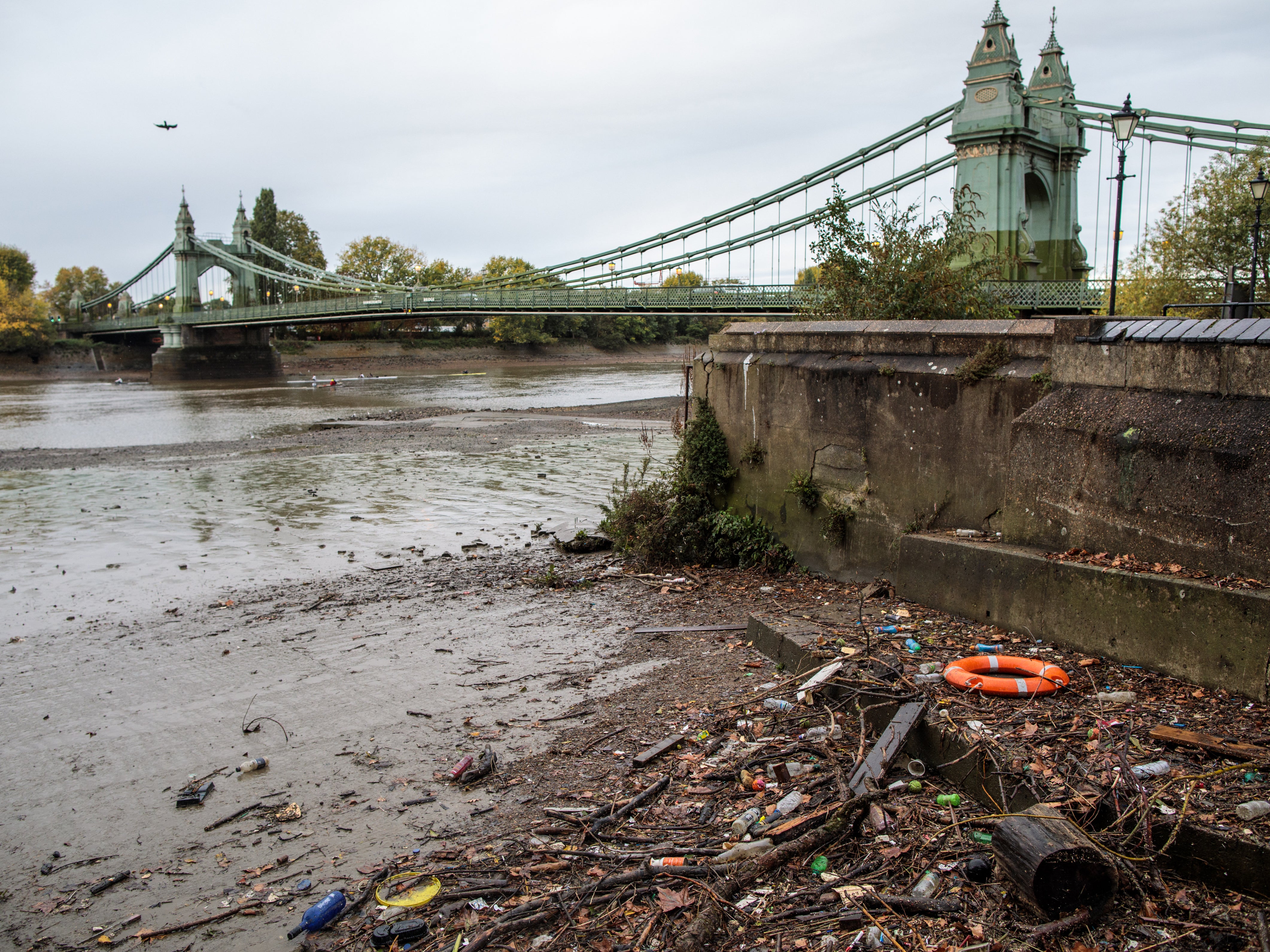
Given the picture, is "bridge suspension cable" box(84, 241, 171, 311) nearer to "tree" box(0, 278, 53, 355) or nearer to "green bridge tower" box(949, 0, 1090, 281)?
"tree" box(0, 278, 53, 355)

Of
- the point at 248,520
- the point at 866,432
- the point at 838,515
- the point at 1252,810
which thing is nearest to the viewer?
the point at 1252,810

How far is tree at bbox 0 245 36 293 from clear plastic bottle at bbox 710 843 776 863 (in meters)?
88.1

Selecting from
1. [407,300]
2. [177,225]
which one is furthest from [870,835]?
[177,225]

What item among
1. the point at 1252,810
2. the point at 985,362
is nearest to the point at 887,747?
the point at 1252,810

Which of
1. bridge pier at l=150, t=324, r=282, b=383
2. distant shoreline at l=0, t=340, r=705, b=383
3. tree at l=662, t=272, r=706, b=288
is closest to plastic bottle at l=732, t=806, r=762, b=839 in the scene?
tree at l=662, t=272, r=706, b=288

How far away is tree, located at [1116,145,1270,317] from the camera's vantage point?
20281 millimetres

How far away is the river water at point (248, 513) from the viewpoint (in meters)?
8.41

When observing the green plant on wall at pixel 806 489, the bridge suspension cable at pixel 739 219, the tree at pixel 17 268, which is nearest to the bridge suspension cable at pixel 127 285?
the tree at pixel 17 268

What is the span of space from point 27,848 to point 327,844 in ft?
4.39

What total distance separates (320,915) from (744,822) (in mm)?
1531

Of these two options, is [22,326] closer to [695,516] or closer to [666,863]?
[695,516]

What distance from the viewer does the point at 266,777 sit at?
171 inches

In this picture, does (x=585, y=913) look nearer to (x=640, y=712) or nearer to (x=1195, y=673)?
(x=640, y=712)

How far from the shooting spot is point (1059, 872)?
2.68 m
